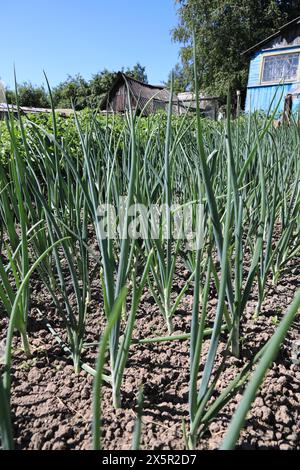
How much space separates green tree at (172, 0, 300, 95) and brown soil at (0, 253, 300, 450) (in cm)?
1429

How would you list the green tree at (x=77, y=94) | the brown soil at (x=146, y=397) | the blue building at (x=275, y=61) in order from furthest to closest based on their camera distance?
the blue building at (x=275, y=61) < the green tree at (x=77, y=94) < the brown soil at (x=146, y=397)

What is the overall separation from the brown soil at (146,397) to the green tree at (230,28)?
1429 centimetres

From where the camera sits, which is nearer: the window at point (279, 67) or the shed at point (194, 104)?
the shed at point (194, 104)

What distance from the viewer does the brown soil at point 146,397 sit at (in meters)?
0.55

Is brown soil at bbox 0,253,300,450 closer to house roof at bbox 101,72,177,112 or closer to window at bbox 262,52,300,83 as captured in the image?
house roof at bbox 101,72,177,112

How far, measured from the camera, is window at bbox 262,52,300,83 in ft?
35.7

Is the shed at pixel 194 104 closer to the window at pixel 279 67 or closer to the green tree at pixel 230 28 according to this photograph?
the window at pixel 279 67

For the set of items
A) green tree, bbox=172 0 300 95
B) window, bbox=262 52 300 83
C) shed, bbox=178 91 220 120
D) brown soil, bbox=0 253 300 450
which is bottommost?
brown soil, bbox=0 253 300 450

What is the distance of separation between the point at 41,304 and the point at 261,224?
0.65 metres

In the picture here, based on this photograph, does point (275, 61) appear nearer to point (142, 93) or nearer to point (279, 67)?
point (279, 67)

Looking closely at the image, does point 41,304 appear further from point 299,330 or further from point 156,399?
point 299,330

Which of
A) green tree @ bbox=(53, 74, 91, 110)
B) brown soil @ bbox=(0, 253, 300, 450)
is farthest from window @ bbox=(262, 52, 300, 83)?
brown soil @ bbox=(0, 253, 300, 450)

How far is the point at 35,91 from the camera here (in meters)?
29.4

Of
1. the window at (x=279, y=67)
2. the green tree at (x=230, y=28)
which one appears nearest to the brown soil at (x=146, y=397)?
the window at (x=279, y=67)
